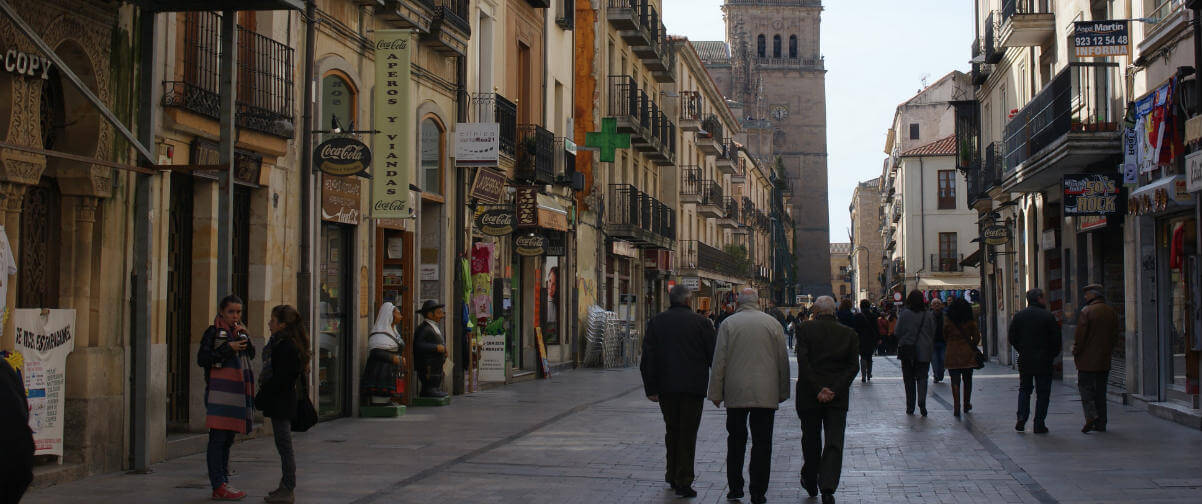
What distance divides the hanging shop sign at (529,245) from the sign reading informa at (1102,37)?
10.6 m

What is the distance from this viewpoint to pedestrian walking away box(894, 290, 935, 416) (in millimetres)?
17125

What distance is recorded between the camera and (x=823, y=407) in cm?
983

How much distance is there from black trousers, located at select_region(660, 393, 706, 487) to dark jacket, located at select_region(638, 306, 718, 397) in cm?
10

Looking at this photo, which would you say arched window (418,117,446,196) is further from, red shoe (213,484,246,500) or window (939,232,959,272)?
window (939,232,959,272)

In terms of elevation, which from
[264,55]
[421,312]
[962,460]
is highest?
[264,55]

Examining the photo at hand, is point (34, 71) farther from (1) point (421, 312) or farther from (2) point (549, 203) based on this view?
(2) point (549, 203)

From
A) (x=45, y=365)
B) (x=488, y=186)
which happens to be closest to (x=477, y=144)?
(x=488, y=186)

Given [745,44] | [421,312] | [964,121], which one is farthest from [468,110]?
[745,44]

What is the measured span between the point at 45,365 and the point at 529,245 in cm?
1515

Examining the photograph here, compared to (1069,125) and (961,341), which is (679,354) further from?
(1069,125)

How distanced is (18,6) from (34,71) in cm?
52

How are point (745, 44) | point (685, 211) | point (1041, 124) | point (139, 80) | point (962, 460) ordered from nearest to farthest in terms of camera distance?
1. point (139, 80)
2. point (962, 460)
3. point (1041, 124)
4. point (685, 211)
5. point (745, 44)

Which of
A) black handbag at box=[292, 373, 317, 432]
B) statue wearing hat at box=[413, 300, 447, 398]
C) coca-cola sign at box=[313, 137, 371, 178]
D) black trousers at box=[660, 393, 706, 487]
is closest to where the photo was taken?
black handbag at box=[292, 373, 317, 432]

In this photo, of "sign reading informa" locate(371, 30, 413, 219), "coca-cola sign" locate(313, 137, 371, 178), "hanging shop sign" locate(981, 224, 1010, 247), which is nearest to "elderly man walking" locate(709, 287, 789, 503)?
"coca-cola sign" locate(313, 137, 371, 178)
